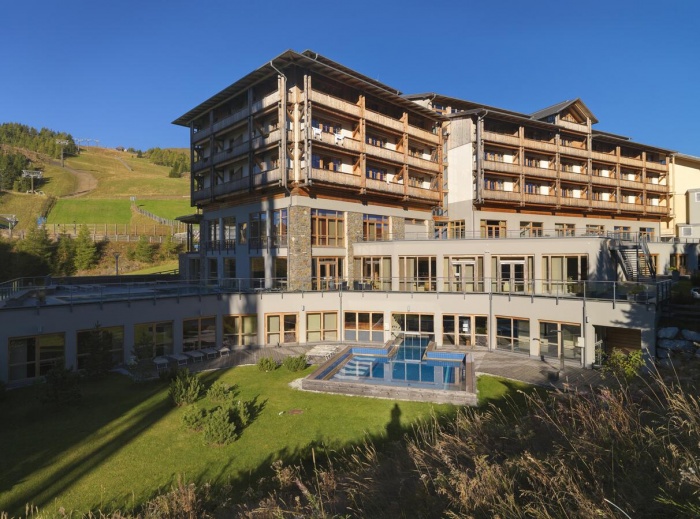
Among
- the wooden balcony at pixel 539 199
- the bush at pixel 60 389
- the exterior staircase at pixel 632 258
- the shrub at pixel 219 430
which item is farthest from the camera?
the wooden balcony at pixel 539 199

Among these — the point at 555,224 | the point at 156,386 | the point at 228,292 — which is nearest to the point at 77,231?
the point at 228,292

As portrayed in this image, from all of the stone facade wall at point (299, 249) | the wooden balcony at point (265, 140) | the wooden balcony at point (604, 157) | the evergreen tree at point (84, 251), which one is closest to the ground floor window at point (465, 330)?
the stone facade wall at point (299, 249)

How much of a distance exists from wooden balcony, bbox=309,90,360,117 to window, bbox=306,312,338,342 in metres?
15.6

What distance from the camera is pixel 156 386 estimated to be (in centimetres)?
1759

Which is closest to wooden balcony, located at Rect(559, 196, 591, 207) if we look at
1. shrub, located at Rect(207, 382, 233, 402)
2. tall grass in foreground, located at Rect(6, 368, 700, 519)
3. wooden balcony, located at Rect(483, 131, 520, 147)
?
wooden balcony, located at Rect(483, 131, 520, 147)

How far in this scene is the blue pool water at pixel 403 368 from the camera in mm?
17062

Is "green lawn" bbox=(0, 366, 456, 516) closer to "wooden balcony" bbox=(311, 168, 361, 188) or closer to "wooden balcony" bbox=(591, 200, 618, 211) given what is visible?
"wooden balcony" bbox=(311, 168, 361, 188)

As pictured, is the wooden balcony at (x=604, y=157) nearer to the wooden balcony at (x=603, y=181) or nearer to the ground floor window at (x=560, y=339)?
the wooden balcony at (x=603, y=181)

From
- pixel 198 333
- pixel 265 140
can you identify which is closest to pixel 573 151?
pixel 265 140

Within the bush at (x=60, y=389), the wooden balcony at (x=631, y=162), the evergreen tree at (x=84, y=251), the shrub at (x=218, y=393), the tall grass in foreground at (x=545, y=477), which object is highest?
the wooden balcony at (x=631, y=162)

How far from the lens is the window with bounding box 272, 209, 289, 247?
28922 millimetres

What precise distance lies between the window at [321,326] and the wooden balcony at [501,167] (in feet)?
76.2

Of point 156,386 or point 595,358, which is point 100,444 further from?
point 595,358

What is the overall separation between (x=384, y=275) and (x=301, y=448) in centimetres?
1898
